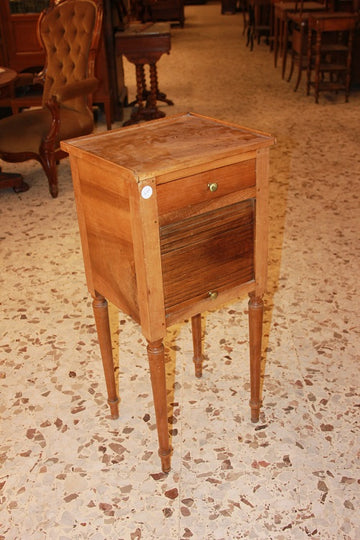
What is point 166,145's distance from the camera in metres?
1.60

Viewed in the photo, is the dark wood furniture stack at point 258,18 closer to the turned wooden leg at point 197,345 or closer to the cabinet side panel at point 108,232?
the turned wooden leg at point 197,345

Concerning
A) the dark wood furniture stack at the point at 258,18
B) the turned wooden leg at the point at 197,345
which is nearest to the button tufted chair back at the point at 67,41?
the turned wooden leg at the point at 197,345

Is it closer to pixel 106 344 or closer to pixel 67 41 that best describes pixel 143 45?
pixel 67 41

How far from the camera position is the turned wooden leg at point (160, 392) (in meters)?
1.62

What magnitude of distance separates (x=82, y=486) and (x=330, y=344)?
1156mm

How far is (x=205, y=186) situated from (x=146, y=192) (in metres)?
0.19

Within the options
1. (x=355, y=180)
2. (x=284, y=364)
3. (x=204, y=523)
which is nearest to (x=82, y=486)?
(x=204, y=523)

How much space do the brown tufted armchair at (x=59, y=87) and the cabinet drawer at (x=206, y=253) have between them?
2.55m

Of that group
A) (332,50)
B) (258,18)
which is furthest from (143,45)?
(258,18)

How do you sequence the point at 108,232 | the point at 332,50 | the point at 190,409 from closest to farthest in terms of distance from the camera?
1. the point at 108,232
2. the point at 190,409
3. the point at 332,50

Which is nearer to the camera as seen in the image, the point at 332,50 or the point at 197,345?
the point at 197,345

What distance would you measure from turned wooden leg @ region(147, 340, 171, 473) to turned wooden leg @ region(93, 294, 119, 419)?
31 cm

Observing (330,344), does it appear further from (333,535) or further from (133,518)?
(133,518)

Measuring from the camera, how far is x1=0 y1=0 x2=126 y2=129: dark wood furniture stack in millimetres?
5617
